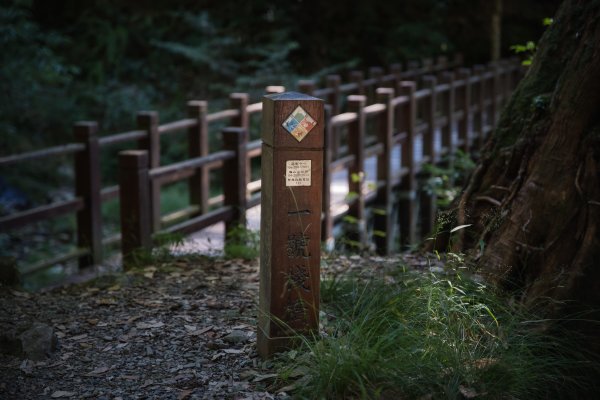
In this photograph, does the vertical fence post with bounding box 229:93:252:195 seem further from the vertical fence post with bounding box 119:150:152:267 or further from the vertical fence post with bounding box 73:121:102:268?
the vertical fence post with bounding box 119:150:152:267

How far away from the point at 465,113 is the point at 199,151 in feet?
18.6

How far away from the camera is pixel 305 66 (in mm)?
18391

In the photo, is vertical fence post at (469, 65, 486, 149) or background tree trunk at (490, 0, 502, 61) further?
background tree trunk at (490, 0, 502, 61)

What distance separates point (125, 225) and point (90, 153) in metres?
1.07

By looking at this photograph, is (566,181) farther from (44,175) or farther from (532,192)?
(44,175)

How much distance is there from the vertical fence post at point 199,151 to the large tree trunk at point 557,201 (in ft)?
13.6

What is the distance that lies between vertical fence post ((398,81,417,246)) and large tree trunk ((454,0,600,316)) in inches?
234

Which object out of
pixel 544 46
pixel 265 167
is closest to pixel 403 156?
pixel 544 46

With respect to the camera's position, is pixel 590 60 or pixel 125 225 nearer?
pixel 590 60

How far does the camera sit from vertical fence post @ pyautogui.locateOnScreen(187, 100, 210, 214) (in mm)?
8367

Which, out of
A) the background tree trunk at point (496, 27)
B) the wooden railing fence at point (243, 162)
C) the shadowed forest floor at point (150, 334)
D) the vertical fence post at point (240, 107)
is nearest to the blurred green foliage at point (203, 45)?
the background tree trunk at point (496, 27)

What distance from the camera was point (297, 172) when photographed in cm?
344

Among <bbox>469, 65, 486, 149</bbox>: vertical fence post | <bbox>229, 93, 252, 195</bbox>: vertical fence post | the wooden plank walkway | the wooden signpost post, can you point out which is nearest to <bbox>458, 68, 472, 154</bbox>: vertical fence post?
the wooden plank walkway

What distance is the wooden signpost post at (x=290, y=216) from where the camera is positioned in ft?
11.2
